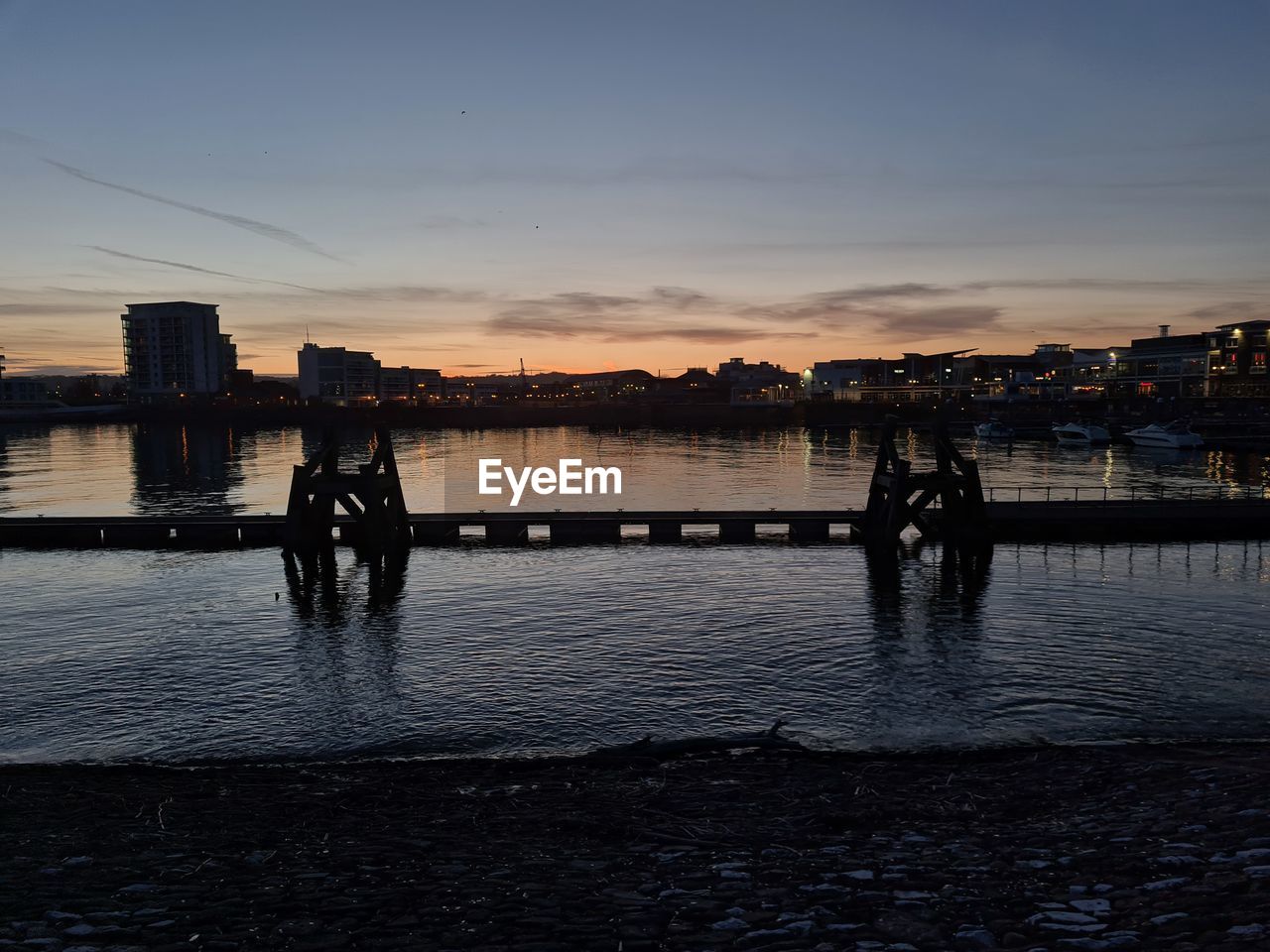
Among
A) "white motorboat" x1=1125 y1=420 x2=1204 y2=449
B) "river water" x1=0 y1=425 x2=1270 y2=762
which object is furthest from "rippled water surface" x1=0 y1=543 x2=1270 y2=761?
"white motorboat" x1=1125 y1=420 x2=1204 y2=449

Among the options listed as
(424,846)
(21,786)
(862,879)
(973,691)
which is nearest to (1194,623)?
(973,691)

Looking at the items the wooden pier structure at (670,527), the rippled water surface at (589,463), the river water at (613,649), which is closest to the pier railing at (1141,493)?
the rippled water surface at (589,463)

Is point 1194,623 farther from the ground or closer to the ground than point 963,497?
closer to the ground

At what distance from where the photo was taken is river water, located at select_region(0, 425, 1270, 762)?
17984 mm

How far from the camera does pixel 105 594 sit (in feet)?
106

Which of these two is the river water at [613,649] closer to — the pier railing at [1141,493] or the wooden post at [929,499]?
the wooden post at [929,499]

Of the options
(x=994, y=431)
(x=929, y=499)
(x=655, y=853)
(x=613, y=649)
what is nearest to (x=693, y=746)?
(x=655, y=853)

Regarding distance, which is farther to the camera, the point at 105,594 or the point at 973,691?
the point at 105,594

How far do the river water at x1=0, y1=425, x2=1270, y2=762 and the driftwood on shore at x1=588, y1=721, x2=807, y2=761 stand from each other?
118cm

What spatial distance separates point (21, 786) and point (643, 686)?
12.8 m

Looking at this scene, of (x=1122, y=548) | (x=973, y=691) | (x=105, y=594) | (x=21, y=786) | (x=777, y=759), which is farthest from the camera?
(x=1122, y=548)

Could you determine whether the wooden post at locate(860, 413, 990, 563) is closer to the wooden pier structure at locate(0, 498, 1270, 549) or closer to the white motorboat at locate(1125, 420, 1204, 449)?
the wooden pier structure at locate(0, 498, 1270, 549)

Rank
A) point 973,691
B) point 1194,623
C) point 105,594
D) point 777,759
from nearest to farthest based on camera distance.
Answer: point 777,759 → point 973,691 → point 1194,623 → point 105,594

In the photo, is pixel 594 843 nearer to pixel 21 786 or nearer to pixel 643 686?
pixel 643 686
